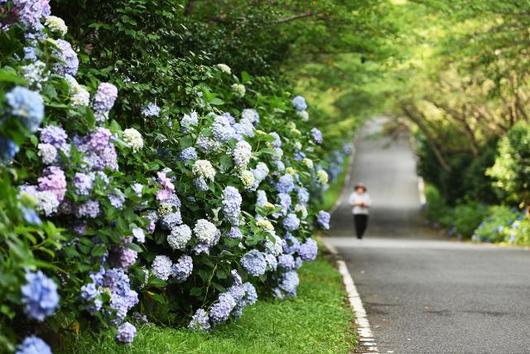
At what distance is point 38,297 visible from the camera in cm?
452

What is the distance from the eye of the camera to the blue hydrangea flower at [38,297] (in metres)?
4.50

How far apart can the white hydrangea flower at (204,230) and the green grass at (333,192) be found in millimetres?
35833

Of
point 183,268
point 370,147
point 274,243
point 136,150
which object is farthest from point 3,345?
point 370,147

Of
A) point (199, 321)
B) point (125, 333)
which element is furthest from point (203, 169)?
point (125, 333)

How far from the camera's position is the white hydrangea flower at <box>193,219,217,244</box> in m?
7.82

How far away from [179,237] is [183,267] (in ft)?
1.11

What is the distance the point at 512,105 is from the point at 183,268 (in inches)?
979

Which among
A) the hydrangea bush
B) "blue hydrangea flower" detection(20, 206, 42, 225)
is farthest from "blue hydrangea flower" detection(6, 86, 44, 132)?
"blue hydrangea flower" detection(20, 206, 42, 225)

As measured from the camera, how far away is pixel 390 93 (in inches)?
1332

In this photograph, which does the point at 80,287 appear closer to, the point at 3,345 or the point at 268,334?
the point at 3,345

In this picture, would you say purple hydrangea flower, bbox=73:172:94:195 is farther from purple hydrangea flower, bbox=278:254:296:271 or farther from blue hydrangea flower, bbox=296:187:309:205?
blue hydrangea flower, bbox=296:187:309:205

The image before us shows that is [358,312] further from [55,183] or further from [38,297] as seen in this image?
[38,297]

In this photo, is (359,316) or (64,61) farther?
(359,316)

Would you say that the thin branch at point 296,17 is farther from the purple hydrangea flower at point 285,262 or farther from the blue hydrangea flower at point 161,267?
the blue hydrangea flower at point 161,267
